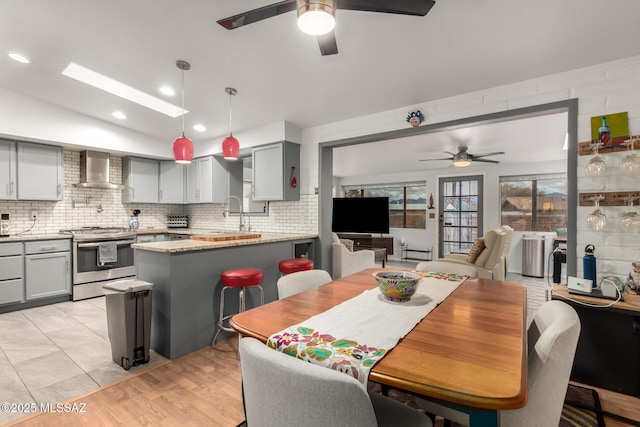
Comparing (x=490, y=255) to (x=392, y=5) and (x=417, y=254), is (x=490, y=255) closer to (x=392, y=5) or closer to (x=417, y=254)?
(x=417, y=254)

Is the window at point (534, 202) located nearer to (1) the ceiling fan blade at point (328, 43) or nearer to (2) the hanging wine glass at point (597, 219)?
(2) the hanging wine glass at point (597, 219)

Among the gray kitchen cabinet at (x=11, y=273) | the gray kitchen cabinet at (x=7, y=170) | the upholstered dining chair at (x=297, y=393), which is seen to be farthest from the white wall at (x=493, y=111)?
the upholstered dining chair at (x=297, y=393)

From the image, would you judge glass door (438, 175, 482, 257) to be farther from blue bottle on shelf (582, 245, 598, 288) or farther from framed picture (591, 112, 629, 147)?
framed picture (591, 112, 629, 147)

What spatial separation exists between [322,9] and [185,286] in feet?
7.66

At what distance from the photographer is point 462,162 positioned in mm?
5207

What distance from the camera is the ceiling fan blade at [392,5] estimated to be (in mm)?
1466

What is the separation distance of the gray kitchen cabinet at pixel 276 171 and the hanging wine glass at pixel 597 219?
3.10 m

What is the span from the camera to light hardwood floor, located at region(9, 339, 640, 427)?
5.90 ft

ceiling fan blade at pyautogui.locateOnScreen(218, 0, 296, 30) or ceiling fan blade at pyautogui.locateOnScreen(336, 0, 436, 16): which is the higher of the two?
ceiling fan blade at pyautogui.locateOnScreen(218, 0, 296, 30)

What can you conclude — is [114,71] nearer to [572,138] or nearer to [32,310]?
[32,310]

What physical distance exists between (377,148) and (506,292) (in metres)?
4.14

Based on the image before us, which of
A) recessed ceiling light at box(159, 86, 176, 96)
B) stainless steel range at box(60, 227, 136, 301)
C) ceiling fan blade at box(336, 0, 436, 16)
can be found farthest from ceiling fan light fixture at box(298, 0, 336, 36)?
stainless steel range at box(60, 227, 136, 301)

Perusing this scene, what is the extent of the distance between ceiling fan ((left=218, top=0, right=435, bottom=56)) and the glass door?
6.02 meters

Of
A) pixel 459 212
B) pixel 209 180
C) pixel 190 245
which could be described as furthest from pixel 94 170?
pixel 459 212
